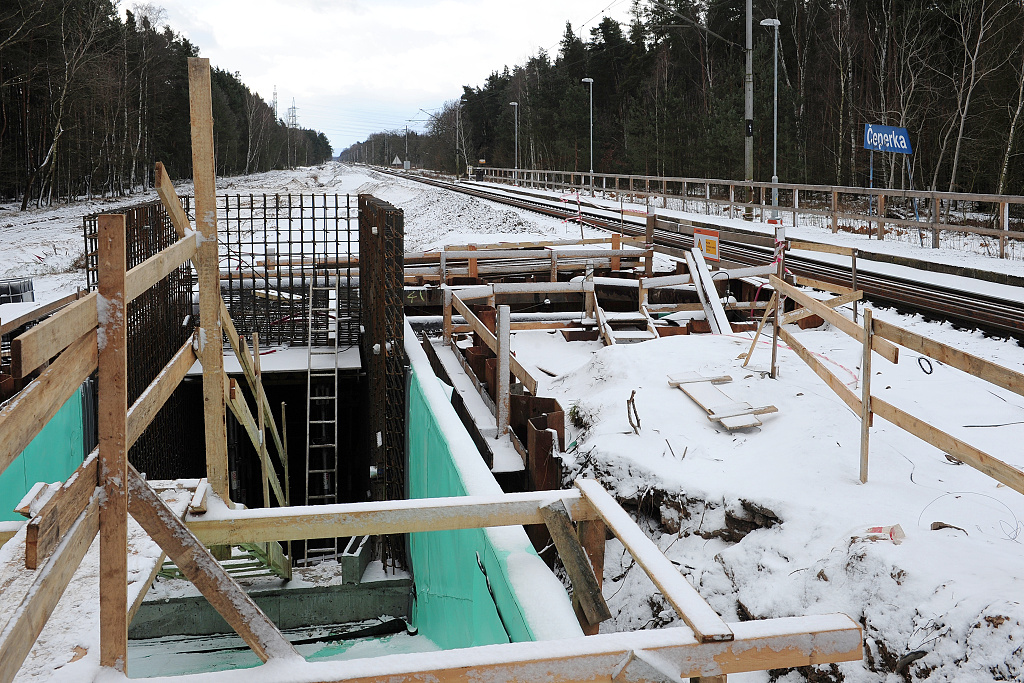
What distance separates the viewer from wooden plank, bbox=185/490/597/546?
3.53 metres

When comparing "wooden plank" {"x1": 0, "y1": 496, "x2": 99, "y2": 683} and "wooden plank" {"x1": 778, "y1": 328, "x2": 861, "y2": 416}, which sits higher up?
"wooden plank" {"x1": 0, "y1": 496, "x2": 99, "y2": 683}

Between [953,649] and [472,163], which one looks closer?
[953,649]

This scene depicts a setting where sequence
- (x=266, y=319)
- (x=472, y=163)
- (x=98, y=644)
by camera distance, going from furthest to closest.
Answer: (x=472, y=163) → (x=266, y=319) → (x=98, y=644)

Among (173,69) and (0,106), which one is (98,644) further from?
(173,69)

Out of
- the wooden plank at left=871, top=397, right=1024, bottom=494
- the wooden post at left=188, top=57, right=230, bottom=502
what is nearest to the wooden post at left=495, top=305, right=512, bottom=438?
the wooden plank at left=871, top=397, right=1024, bottom=494

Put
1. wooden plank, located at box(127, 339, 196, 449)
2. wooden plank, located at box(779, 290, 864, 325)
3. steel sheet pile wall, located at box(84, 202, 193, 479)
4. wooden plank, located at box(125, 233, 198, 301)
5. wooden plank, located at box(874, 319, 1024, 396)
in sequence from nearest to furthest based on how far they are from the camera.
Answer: wooden plank, located at box(125, 233, 198, 301) → wooden plank, located at box(127, 339, 196, 449) → wooden plank, located at box(874, 319, 1024, 396) → wooden plank, located at box(779, 290, 864, 325) → steel sheet pile wall, located at box(84, 202, 193, 479)

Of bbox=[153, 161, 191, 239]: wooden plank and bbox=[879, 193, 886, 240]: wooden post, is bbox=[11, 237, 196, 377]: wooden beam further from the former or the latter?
bbox=[879, 193, 886, 240]: wooden post

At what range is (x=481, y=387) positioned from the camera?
1079 cm

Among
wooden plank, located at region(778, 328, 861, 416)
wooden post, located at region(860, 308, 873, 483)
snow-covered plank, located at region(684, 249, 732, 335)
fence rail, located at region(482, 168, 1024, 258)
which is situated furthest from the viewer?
fence rail, located at region(482, 168, 1024, 258)

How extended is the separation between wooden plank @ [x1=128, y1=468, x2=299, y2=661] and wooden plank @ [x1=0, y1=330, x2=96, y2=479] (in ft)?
1.74

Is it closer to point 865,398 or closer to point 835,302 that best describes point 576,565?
point 865,398

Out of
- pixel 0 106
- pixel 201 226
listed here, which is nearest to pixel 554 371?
pixel 201 226

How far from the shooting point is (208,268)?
4.62 m

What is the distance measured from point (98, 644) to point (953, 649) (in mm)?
3986
